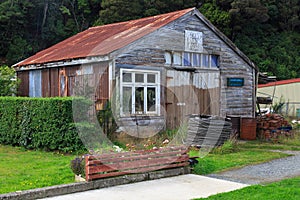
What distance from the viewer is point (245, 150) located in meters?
13.7

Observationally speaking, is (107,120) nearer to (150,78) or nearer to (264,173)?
(150,78)

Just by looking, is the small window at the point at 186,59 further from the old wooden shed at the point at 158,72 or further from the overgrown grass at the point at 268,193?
the overgrown grass at the point at 268,193

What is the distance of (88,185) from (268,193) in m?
3.47

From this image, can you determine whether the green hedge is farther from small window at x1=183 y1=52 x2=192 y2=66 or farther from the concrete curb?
small window at x1=183 y1=52 x2=192 y2=66

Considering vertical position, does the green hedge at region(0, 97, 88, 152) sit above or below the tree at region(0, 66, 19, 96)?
below

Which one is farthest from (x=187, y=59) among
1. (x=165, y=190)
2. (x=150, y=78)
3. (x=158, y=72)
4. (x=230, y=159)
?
(x=165, y=190)

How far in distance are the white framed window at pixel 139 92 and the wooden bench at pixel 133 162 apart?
4.97 meters

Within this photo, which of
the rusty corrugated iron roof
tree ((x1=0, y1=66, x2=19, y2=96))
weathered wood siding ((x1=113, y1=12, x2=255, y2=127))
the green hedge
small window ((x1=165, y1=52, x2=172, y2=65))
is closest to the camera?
the green hedge

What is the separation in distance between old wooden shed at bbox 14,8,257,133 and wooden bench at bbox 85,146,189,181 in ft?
16.0

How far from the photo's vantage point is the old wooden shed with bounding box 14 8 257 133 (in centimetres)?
1453

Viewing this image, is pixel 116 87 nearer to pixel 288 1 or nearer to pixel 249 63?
pixel 249 63

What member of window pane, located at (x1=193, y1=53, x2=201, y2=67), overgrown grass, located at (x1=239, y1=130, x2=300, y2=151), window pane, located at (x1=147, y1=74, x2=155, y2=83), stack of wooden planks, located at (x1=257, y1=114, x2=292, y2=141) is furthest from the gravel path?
window pane, located at (x1=193, y1=53, x2=201, y2=67)

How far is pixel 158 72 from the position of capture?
1564 centimetres

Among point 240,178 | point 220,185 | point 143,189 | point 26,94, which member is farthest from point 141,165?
point 26,94
